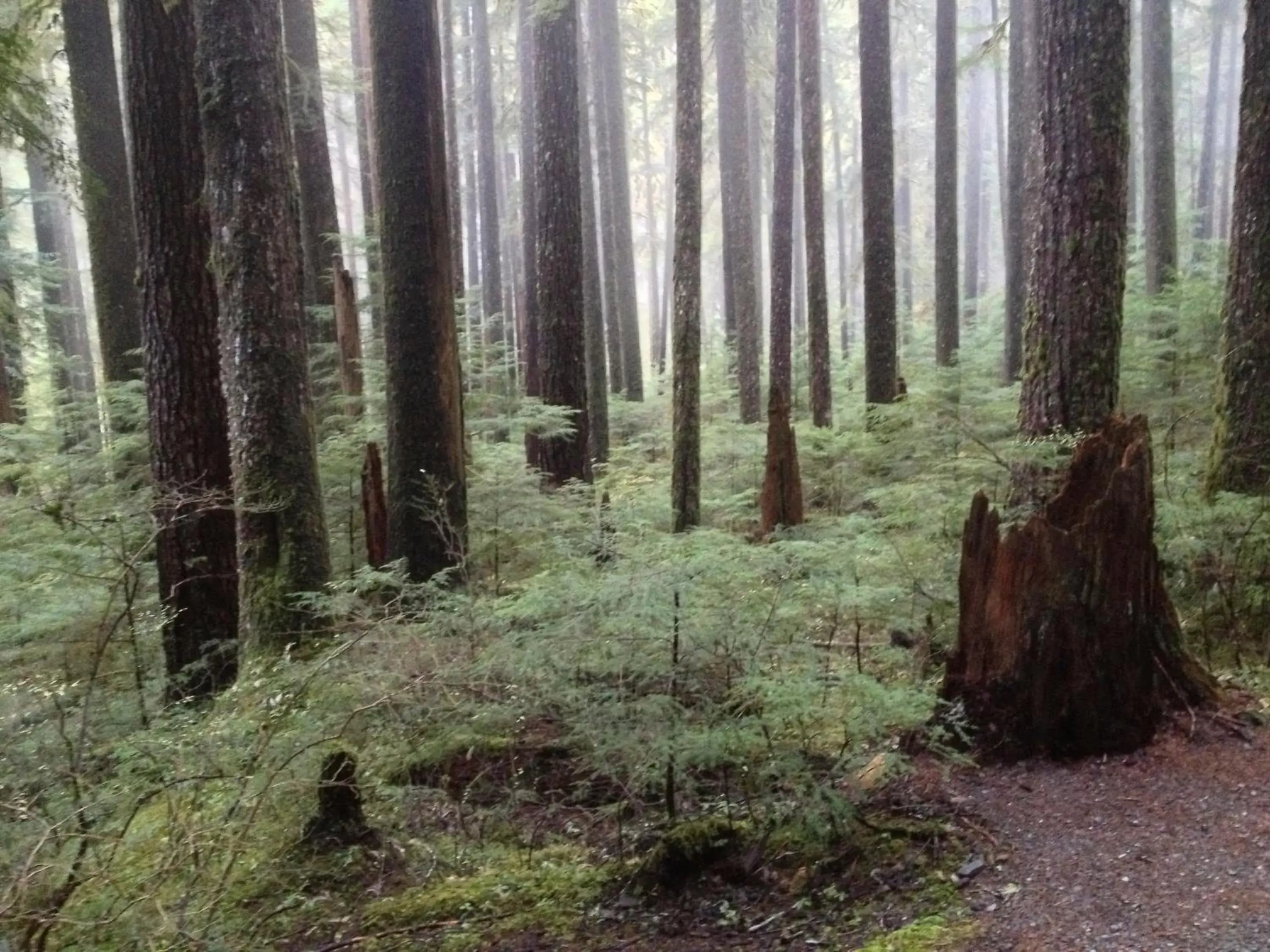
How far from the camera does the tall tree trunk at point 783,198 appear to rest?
626 inches

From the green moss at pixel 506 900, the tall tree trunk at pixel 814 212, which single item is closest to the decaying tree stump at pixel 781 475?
the tall tree trunk at pixel 814 212

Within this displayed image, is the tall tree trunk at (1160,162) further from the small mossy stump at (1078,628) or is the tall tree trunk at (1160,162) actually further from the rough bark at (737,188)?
the small mossy stump at (1078,628)

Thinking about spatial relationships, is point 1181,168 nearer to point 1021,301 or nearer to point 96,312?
point 1021,301

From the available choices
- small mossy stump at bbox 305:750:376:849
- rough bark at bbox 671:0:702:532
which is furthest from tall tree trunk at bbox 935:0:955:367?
small mossy stump at bbox 305:750:376:849

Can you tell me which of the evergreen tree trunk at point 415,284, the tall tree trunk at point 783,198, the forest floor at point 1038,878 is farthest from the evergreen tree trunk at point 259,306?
the tall tree trunk at point 783,198

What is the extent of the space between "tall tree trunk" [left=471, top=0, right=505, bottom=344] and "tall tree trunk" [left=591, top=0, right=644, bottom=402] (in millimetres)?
2895

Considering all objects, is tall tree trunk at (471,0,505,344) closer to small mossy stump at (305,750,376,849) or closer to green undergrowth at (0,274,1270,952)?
green undergrowth at (0,274,1270,952)

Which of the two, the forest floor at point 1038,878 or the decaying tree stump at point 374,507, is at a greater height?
the decaying tree stump at point 374,507

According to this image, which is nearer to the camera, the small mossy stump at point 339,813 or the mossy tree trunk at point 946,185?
the small mossy stump at point 339,813

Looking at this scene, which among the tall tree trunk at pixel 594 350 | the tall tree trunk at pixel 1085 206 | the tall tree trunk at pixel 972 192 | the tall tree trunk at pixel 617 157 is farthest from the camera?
the tall tree trunk at pixel 972 192

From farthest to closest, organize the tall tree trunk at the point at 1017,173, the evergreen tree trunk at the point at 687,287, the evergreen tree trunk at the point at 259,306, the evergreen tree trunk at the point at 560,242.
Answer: the tall tree trunk at the point at 1017,173, the evergreen tree trunk at the point at 560,242, the evergreen tree trunk at the point at 687,287, the evergreen tree trunk at the point at 259,306

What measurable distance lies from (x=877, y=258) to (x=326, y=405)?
27.9ft

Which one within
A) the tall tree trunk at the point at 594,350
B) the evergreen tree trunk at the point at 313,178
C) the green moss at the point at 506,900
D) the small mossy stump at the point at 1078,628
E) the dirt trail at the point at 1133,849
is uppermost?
the evergreen tree trunk at the point at 313,178

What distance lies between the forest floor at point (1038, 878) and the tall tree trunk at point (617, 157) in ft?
56.9
